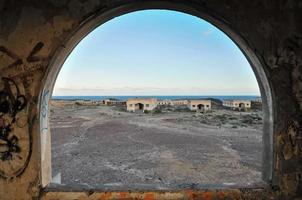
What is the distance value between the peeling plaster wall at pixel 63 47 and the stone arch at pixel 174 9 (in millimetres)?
38

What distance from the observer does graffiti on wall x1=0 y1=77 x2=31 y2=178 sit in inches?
116

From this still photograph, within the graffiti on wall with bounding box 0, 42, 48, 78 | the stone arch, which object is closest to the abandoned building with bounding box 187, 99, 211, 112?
the stone arch

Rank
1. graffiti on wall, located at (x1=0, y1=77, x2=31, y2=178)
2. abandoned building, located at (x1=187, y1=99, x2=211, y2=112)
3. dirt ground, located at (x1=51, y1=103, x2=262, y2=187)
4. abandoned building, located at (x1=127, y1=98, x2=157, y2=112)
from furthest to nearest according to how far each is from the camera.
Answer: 1. abandoned building, located at (x1=187, y1=99, x2=211, y2=112)
2. abandoned building, located at (x1=127, y1=98, x2=157, y2=112)
3. dirt ground, located at (x1=51, y1=103, x2=262, y2=187)
4. graffiti on wall, located at (x1=0, y1=77, x2=31, y2=178)

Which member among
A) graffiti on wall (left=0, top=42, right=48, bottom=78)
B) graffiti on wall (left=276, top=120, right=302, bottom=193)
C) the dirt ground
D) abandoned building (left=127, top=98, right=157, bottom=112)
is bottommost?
the dirt ground

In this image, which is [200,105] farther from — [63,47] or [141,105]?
[63,47]

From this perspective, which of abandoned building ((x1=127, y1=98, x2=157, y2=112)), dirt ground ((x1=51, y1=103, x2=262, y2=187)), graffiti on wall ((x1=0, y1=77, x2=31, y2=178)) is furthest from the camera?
abandoned building ((x1=127, y1=98, x2=157, y2=112))

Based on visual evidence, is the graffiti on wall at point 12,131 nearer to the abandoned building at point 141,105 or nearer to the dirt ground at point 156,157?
the dirt ground at point 156,157

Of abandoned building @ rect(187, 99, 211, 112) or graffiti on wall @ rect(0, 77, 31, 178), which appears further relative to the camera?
abandoned building @ rect(187, 99, 211, 112)

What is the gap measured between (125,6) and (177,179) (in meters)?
6.98

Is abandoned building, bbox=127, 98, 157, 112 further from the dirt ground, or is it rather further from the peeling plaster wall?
the peeling plaster wall

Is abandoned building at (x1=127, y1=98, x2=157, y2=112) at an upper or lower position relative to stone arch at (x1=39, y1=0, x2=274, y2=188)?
lower

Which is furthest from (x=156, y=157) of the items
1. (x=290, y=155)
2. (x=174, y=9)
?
(x=174, y=9)

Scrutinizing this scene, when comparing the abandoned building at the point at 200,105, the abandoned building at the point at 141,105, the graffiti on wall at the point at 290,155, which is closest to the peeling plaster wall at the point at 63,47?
the graffiti on wall at the point at 290,155

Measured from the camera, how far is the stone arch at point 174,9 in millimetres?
3051
